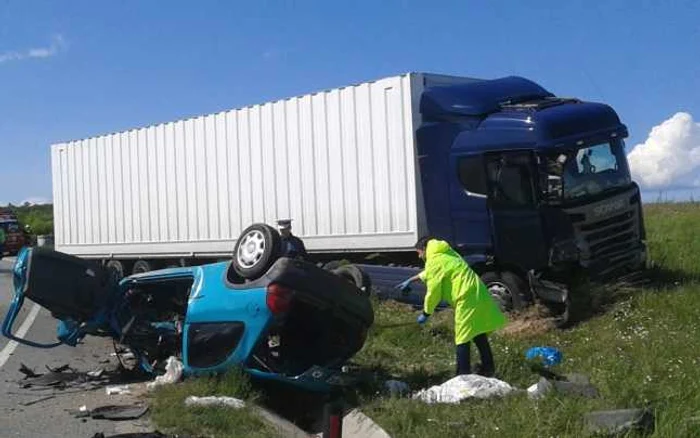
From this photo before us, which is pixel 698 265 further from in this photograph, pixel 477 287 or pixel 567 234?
pixel 477 287

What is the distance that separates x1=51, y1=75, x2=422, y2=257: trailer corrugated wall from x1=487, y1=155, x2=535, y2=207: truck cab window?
1.24 meters

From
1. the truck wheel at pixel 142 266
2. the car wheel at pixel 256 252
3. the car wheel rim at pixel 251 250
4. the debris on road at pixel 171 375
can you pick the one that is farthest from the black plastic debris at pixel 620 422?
the truck wheel at pixel 142 266

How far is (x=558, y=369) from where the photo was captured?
7609mm

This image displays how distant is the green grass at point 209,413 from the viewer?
233 inches

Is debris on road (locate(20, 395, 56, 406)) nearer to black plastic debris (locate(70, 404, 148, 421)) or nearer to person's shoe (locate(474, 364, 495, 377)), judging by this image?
black plastic debris (locate(70, 404, 148, 421))

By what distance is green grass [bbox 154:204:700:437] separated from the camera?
5562 mm

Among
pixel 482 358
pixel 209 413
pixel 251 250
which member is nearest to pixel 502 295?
pixel 482 358

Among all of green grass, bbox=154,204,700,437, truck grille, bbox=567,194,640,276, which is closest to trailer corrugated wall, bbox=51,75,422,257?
green grass, bbox=154,204,700,437

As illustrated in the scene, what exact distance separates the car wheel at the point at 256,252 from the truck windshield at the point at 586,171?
163 inches

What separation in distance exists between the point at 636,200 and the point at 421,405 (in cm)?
591

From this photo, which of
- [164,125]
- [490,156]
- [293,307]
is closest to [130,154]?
[164,125]

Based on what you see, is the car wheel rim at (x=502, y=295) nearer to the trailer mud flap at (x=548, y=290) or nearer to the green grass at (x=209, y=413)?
the trailer mud flap at (x=548, y=290)

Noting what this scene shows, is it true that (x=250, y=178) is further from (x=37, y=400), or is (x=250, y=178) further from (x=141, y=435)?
(x=141, y=435)

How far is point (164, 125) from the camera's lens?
1638 cm
